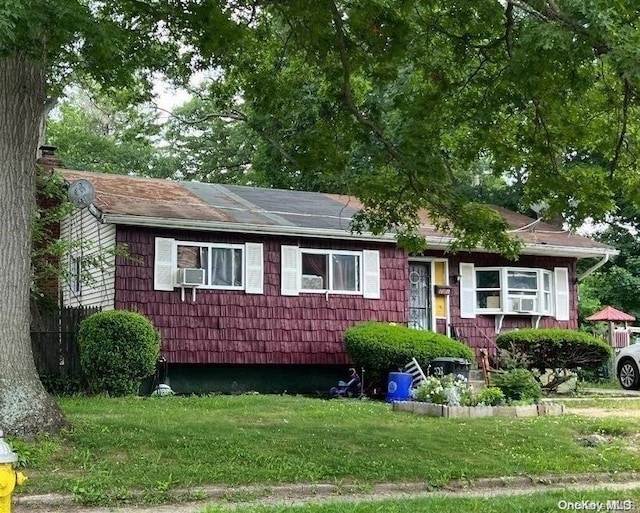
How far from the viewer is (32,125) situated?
8930mm

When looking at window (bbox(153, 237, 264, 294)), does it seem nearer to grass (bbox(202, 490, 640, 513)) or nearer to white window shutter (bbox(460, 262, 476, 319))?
white window shutter (bbox(460, 262, 476, 319))

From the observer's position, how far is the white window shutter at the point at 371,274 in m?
18.4

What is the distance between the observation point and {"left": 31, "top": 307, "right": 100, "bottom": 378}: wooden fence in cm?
1488

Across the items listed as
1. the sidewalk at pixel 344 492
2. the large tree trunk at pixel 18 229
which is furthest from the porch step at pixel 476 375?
the large tree trunk at pixel 18 229

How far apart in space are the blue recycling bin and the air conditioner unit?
4242 millimetres

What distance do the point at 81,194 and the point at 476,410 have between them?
8441 mm

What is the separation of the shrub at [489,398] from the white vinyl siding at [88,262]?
286 inches

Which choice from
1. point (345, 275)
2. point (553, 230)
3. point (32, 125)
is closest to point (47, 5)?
point (32, 125)

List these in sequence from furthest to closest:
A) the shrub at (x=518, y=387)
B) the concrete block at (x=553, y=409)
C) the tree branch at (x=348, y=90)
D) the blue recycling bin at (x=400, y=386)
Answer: the blue recycling bin at (x=400, y=386) < the shrub at (x=518, y=387) < the concrete block at (x=553, y=409) < the tree branch at (x=348, y=90)

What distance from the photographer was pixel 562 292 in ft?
69.6

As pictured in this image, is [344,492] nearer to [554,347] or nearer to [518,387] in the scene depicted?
[518,387]

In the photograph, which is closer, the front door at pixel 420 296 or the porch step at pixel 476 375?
the porch step at pixel 476 375

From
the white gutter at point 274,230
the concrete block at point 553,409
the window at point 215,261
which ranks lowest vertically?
the concrete block at point 553,409

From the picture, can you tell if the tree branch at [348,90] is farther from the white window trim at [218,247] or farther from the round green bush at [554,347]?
the round green bush at [554,347]
